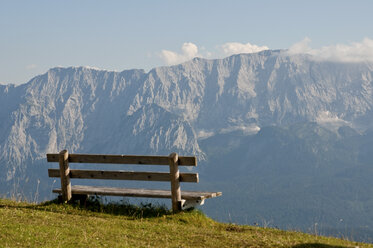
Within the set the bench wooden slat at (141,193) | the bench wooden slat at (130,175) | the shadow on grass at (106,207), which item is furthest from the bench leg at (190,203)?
the bench wooden slat at (130,175)

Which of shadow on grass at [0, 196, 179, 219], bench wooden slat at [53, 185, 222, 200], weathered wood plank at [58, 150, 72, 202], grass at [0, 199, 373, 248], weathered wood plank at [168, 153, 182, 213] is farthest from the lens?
weathered wood plank at [58, 150, 72, 202]

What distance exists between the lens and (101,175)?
53.3 ft

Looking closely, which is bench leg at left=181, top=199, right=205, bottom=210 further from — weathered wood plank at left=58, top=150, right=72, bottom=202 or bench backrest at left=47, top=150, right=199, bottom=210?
weathered wood plank at left=58, top=150, right=72, bottom=202

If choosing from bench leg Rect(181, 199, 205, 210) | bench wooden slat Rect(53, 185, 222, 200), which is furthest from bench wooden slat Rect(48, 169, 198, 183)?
bench leg Rect(181, 199, 205, 210)

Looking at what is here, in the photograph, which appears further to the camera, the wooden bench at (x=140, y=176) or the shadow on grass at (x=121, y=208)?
the shadow on grass at (x=121, y=208)

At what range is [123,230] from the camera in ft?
41.7

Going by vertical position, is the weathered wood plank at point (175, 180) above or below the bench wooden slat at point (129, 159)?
below

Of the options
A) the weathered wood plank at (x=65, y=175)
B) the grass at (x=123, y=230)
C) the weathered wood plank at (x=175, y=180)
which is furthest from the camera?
the weathered wood plank at (x=65, y=175)

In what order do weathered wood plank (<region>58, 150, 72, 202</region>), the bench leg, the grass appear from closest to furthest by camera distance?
the grass → the bench leg → weathered wood plank (<region>58, 150, 72, 202</region>)

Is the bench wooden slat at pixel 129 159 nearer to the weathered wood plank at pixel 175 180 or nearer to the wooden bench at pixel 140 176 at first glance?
the wooden bench at pixel 140 176

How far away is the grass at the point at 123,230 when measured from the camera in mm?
11050

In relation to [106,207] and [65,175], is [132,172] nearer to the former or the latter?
[106,207]

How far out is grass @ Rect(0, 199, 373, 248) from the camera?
11050 millimetres

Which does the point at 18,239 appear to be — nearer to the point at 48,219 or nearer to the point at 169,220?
the point at 48,219
